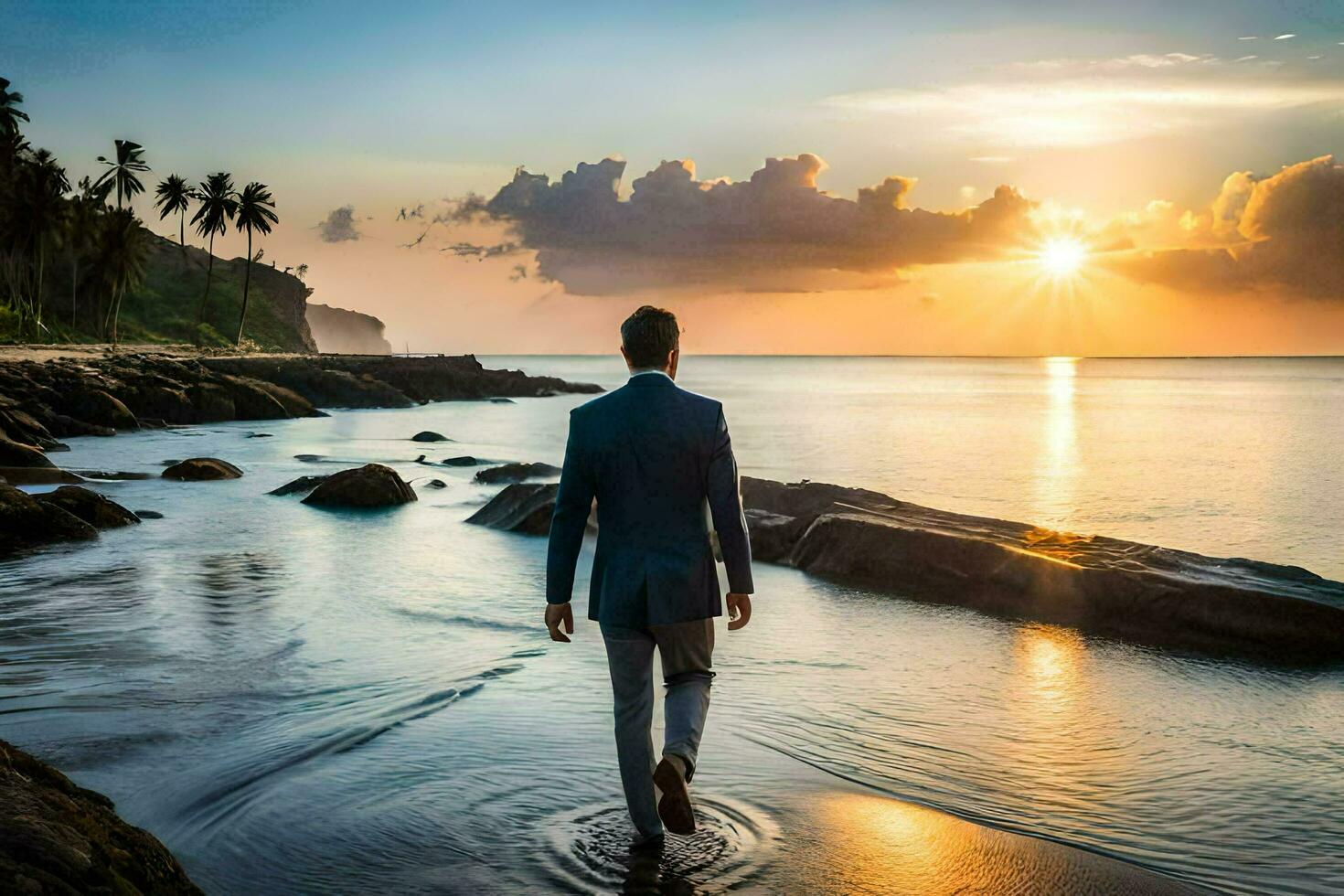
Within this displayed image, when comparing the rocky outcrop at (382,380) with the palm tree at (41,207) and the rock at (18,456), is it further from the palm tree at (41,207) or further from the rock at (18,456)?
the rock at (18,456)

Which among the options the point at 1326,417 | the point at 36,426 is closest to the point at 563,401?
the point at 1326,417

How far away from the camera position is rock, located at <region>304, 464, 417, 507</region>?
1702 cm

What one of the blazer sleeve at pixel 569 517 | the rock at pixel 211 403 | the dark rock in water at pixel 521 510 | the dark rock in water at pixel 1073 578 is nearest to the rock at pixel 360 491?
the dark rock in water at pixel 521 510

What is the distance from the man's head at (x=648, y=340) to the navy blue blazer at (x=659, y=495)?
9 cm

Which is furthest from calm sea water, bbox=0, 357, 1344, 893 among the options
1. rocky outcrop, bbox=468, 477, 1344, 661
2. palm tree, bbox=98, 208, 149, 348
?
palm tree, bbox=98, 208, 149, 348

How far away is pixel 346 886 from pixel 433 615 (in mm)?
5676

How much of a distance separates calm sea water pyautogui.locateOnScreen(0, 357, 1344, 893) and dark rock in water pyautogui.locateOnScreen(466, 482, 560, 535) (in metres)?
0.61

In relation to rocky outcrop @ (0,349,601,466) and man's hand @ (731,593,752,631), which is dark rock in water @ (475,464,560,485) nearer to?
rocky outcrop @ (0,349,601,466)

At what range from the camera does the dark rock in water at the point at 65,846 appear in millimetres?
2678

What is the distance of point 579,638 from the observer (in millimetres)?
8680

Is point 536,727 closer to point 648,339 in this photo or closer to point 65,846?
point 648,339

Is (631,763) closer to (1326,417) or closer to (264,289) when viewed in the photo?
(1326,417)

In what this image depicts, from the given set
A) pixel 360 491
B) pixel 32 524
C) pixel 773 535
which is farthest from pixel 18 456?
pixel 773 535

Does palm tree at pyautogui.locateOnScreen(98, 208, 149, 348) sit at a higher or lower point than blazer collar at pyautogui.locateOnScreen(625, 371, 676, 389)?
higher
